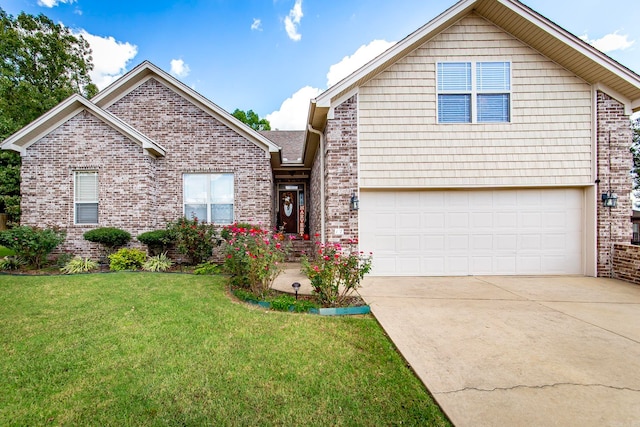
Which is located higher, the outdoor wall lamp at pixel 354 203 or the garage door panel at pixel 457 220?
the outdoor wall lamp at pixel 354 203

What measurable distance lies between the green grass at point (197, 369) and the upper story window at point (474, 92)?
226 inches

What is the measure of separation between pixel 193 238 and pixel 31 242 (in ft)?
13.2

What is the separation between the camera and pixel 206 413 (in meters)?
2.14

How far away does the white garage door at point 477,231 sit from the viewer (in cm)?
704

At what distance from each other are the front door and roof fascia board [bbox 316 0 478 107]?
680 centimetres

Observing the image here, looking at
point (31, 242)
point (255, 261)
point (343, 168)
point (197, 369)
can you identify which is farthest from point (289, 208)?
point (197, 369)

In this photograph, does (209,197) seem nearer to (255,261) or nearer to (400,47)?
(255,261)

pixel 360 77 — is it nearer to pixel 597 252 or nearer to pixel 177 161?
pixel 177 161

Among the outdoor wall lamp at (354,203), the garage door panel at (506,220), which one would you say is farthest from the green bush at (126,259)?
the garage door panel at (506,220)

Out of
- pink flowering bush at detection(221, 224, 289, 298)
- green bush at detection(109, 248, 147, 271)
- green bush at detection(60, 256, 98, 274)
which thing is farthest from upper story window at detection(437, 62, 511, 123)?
green bush at detection(60, 256, 98, 274)

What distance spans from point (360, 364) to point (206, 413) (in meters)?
1.48

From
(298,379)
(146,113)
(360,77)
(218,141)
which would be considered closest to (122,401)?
(298,379)

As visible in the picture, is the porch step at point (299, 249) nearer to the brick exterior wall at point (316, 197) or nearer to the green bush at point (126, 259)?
the brick exterior wall at point (316, 197)

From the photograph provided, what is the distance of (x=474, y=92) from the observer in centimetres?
684
